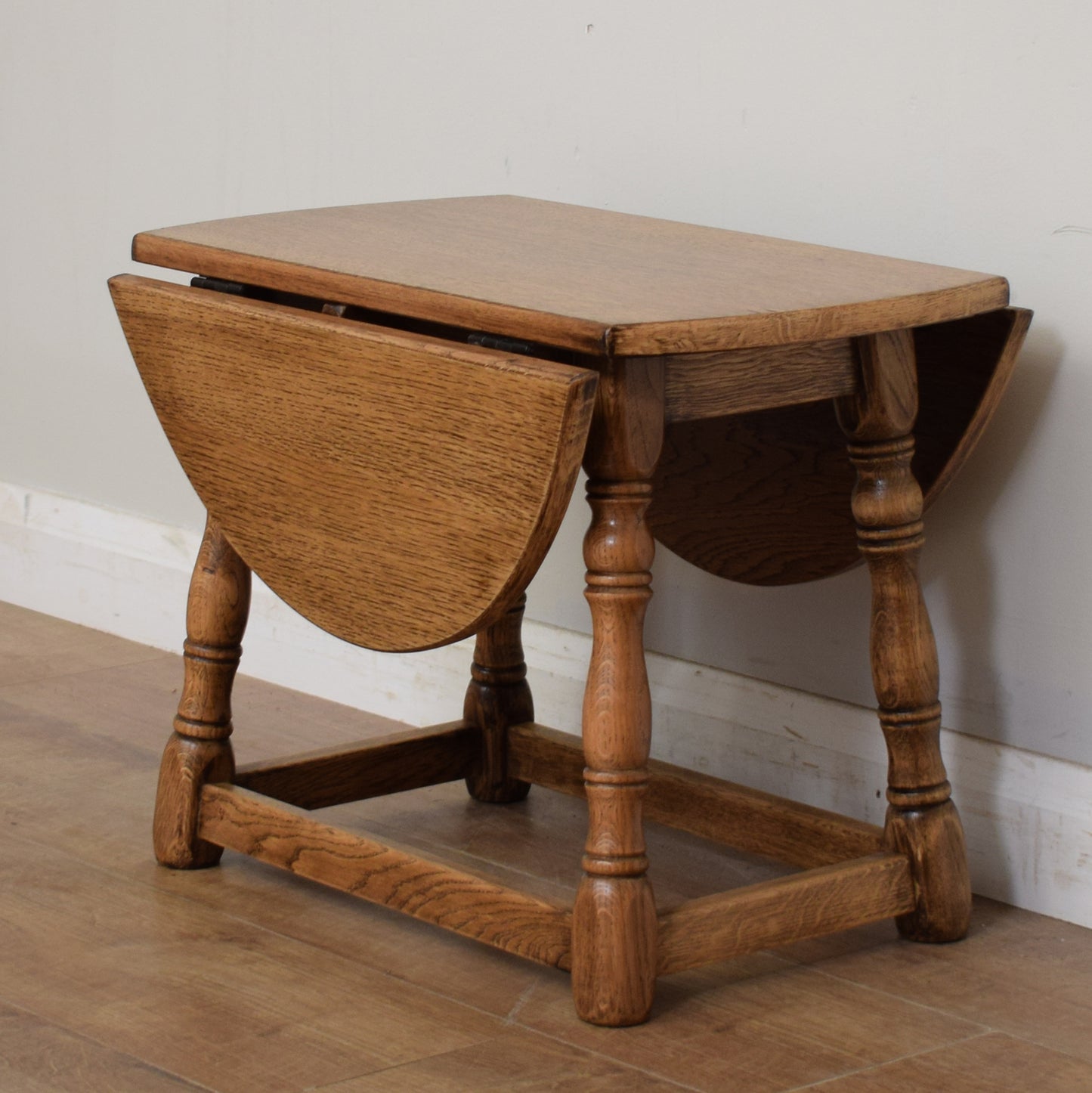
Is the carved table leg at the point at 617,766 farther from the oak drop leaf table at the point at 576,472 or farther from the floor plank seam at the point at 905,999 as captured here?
the floor plank seam at the point at 905,999

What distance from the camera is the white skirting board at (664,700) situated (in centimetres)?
192

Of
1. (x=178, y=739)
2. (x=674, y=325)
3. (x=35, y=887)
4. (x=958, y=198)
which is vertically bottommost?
(x=35, y=887)

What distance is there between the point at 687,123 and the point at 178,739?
0.89 metres

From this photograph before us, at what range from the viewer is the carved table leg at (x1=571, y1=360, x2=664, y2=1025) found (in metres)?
1.56

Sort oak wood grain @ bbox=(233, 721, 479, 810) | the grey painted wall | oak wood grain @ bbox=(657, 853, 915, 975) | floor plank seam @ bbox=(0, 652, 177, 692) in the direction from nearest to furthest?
oak wood grain @ bbox=(657, 853, 915, 975) < the grey painted wall < oak wood grain @ bbox=(233, 721, 479, 810) < floor plank seam @ bbox=(0, 652, 177, 692)

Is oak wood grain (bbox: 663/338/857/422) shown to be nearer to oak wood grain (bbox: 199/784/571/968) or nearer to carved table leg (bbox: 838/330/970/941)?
carved table leg (bbox: 838/330/970/941)

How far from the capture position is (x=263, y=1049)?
5.10ft

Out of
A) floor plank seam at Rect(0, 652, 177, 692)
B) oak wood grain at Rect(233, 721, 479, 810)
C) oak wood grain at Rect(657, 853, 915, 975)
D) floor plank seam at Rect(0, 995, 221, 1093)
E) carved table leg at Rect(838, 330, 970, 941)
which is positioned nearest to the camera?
floor plank seam at Rect(0, 995, 221, 1093)

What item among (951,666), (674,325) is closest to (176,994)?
(674,325)

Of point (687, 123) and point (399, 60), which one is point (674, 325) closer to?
point (687, 123)

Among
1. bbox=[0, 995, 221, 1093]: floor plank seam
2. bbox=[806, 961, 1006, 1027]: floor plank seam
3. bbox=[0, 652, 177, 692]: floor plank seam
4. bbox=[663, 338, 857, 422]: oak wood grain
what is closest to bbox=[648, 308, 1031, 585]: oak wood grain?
bbox=[663, 338, 857, 422]: oak wood grain

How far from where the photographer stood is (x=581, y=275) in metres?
1.66

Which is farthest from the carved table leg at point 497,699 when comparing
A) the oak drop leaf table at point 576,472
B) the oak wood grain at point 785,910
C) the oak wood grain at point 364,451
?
the oak wood grain at point 785,910

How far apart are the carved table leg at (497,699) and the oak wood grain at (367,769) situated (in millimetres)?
21
